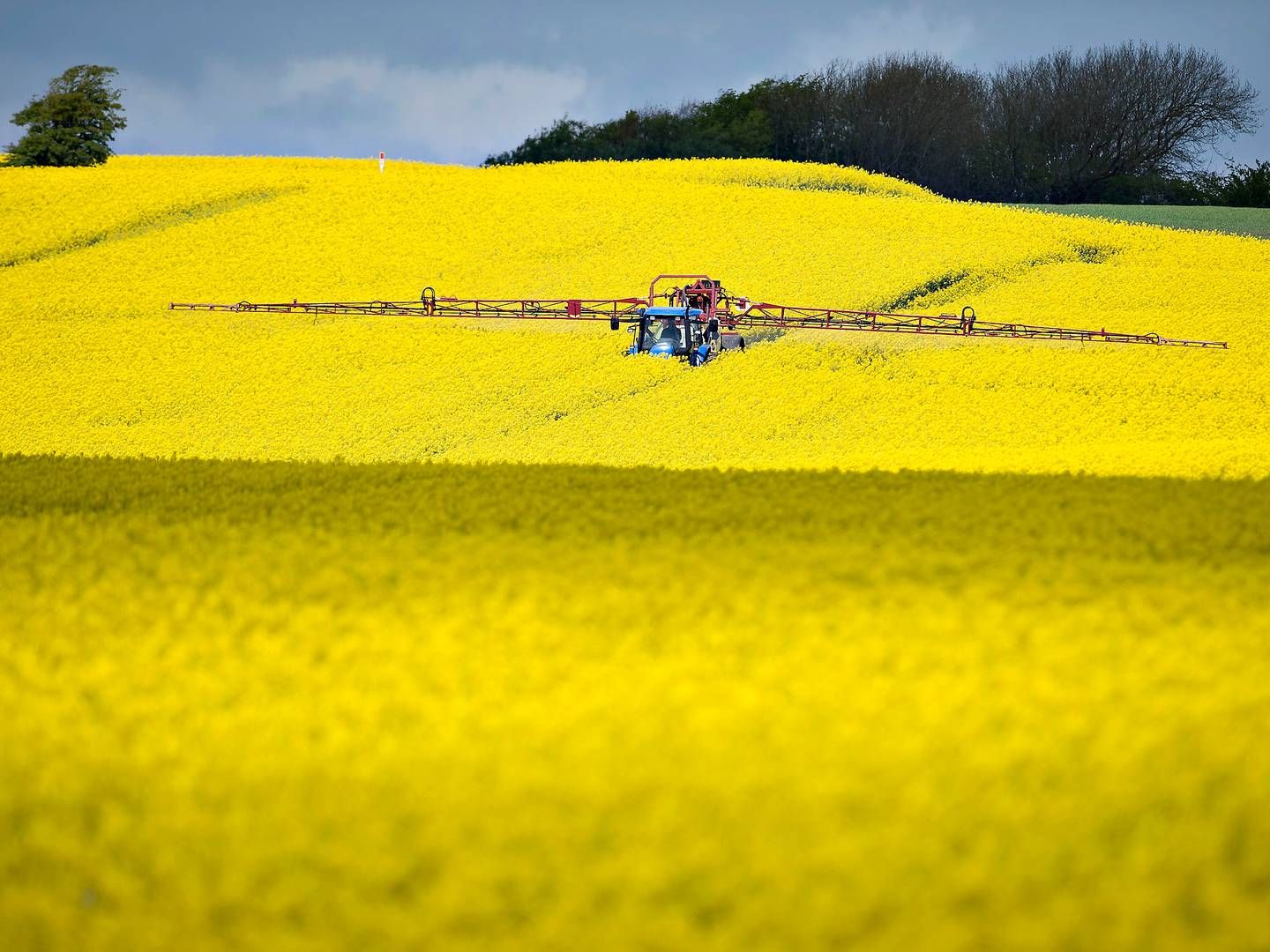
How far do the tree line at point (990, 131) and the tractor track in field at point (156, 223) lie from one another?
35625 mm

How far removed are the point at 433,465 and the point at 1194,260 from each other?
34347 millimetres

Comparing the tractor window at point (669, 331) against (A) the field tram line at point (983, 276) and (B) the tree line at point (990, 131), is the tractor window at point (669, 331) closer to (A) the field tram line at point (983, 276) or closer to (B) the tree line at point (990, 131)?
(A) the field tram line at point (983, 276)

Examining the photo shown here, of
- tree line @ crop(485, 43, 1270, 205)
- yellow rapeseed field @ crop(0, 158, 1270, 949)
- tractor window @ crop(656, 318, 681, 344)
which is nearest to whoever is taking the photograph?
yellow rapeseed field @ crop(0, 158, 1270, 949)

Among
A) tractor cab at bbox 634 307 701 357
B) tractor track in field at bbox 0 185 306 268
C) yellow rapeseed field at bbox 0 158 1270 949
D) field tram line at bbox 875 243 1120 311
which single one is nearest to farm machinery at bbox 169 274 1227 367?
tractor cab at bbox 634 307 701 357

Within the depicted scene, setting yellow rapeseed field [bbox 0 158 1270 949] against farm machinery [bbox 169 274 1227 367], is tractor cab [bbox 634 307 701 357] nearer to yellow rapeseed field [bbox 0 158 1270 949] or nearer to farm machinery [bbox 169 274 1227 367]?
farm machinery [bbox 169 274 1227 367]

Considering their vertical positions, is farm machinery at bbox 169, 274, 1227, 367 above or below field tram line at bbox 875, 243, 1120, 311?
below

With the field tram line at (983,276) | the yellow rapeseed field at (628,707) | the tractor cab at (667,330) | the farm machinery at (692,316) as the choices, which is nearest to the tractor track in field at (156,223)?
the farm machinery at (692,316)

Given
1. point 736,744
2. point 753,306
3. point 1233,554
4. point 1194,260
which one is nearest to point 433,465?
point 1233,554

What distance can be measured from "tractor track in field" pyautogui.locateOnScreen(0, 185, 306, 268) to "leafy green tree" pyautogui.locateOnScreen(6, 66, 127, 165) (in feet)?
48.4

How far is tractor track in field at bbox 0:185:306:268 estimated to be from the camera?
4772 cm

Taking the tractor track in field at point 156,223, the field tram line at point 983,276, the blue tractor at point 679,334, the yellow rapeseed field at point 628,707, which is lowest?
the yellow rapeseed field at point 628,707

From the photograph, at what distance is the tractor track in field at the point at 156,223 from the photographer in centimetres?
4772

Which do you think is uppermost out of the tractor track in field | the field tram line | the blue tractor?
the tractor track in field

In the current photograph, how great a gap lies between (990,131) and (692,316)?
67.2 meters
